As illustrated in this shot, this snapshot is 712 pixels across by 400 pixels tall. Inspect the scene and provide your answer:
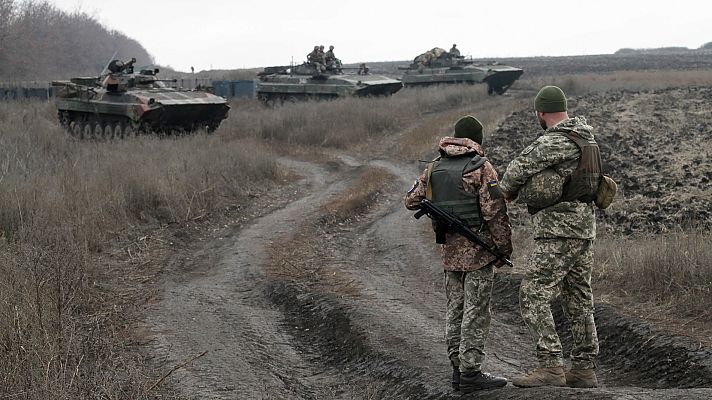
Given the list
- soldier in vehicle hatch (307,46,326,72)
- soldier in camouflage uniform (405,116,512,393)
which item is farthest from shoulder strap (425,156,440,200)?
soldier in vehicle hatch (307,46,326,72)

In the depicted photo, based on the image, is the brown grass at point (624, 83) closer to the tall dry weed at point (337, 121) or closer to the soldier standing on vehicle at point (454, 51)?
the soldier standing on vehicle at point (454, 51)

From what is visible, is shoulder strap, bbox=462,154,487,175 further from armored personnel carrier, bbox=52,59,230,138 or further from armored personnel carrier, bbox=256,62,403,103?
armored personnel carrier, bbox=256,62,403,103

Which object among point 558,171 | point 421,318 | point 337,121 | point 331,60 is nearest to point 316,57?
point 331,60

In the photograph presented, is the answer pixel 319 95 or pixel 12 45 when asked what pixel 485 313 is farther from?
pixel 12 45

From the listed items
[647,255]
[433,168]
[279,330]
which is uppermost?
[433,168]

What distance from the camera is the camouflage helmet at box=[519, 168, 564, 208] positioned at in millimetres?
5203

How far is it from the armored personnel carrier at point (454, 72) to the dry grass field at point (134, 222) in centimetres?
1037

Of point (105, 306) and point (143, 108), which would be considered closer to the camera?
point (105, 306)

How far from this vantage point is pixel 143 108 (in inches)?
830

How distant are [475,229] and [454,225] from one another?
159 mm

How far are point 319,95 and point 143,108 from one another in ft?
40.7

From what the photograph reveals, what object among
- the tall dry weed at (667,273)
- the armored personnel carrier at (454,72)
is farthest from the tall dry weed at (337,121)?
the tall dry weed at (667,273)

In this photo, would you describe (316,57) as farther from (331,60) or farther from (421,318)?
(421,318)

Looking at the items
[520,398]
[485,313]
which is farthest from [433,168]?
[520,398]
